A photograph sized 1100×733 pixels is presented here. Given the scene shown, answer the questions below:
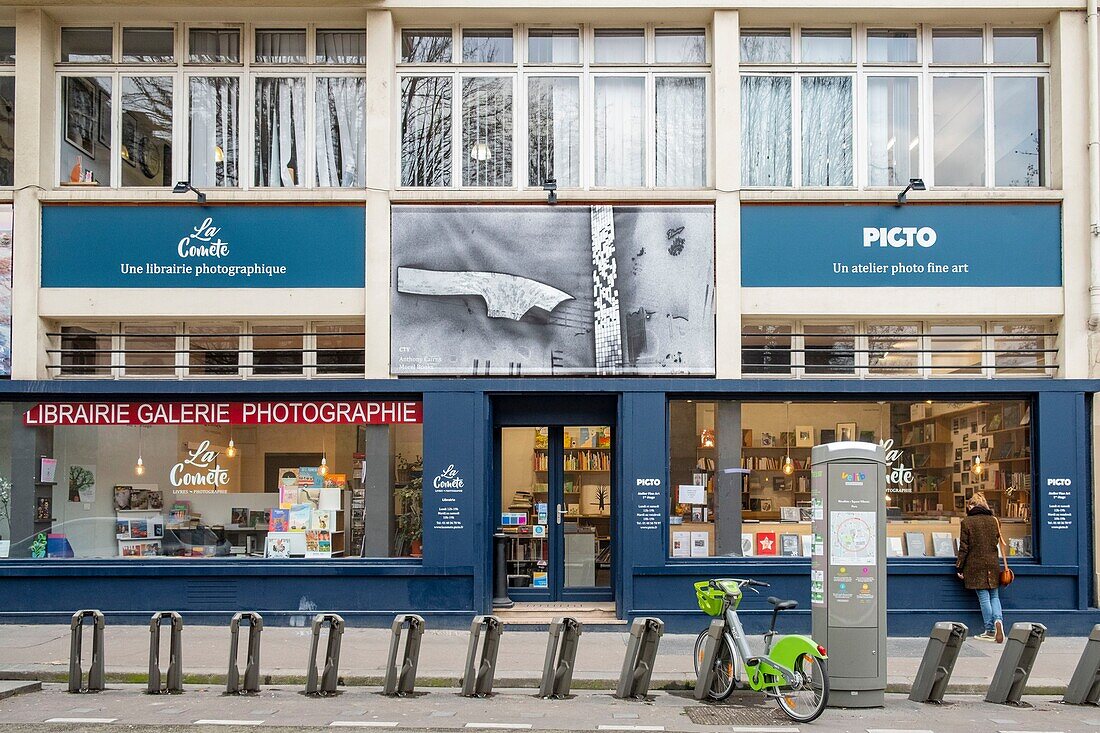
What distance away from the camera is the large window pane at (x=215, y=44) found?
15391mm

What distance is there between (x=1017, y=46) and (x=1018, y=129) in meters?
1.21

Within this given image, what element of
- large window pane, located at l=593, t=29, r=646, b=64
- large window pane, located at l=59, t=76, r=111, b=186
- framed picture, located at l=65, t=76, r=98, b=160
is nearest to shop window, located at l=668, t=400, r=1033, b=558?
large window pane, located at l=593, t=29, r=646, b=64

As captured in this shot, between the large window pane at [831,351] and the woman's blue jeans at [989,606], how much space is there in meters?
3.41

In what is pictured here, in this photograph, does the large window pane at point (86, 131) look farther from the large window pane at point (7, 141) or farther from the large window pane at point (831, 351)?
the large window pane at point (831, 351)

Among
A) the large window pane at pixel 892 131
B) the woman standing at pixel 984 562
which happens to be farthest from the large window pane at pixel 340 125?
the woman standing at pixel 984 562

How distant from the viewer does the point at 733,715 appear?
9.99 metres

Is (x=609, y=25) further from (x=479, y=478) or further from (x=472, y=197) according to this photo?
(x=479, y=478)

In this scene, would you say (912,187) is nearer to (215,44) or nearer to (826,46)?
(826,46)

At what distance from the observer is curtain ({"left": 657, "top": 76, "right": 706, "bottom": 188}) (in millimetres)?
15375

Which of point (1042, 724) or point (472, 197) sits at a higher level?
point (472, 197)

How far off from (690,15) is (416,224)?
4869 millimetres

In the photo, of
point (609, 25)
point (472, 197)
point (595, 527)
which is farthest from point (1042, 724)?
point (609, 25)

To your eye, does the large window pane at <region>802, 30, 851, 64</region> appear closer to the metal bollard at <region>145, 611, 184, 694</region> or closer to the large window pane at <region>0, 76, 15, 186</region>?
the metal bollard at <region>145, 611, 184, 694</region>

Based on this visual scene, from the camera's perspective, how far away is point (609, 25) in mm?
15406
